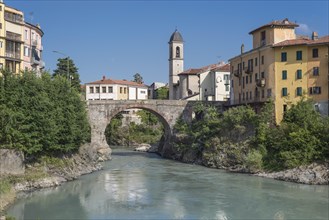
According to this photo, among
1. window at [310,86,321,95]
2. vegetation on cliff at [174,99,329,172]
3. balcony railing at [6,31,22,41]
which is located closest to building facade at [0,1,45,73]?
balcony railing at [6,31,22,41]

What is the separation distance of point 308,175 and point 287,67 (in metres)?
15.1

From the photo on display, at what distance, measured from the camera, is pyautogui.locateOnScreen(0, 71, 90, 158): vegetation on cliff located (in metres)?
39.0

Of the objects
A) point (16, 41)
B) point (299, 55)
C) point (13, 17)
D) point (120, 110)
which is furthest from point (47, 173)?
point (299, 55)

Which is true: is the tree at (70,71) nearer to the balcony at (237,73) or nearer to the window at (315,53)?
the balcony at (237,73)

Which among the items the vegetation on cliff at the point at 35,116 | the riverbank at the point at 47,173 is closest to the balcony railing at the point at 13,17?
the vegetation on cliff at the point at 35,116

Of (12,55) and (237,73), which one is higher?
(12,55)

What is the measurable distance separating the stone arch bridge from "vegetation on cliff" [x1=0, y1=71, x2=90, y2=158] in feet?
56.0

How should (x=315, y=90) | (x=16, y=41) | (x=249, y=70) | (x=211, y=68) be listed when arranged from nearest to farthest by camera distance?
(x=16, y=41) < (x=315, y=90) < (x=249, y=70) < (x=211, y=68)

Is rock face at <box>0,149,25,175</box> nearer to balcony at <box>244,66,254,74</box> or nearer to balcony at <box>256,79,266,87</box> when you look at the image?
balcony at <box>256,79,266,87</box>

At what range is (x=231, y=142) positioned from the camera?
53625mm

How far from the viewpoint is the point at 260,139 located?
50250 millimetres

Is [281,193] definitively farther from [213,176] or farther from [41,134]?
[41,134]

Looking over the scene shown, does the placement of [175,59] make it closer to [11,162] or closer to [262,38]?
[262,38]

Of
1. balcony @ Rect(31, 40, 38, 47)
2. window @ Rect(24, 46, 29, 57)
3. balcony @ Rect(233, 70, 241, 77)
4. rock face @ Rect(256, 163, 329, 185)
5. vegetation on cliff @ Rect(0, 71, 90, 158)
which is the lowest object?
rock face @ Rect(256, 163, 329, 185)
